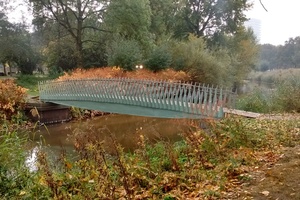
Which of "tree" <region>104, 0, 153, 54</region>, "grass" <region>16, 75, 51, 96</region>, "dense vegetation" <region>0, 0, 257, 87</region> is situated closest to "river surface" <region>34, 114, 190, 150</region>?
"dense vegetation" <region>0, 0, 257, 87</region>

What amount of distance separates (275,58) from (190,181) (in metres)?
69.6

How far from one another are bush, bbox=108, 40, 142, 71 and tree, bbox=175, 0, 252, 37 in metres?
12.0

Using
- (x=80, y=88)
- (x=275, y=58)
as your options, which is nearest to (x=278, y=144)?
(x=80, y=88)

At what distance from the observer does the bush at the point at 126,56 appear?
842 inches

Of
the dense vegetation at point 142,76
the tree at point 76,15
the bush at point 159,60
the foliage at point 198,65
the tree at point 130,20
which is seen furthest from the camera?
the tree at point 76,15

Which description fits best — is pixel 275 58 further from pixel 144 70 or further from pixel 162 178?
pixel 162 178

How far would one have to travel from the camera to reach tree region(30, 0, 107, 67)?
25.1m

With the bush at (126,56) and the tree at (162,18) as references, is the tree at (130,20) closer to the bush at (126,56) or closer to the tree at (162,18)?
the bush at (126,56)

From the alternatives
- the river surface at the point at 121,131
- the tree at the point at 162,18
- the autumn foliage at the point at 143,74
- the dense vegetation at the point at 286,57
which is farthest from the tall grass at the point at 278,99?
the dense vegetation at the point at 286,57

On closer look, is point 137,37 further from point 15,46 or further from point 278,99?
point 278,99

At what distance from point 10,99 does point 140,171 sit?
495 inches

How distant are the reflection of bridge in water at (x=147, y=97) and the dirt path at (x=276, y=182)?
13.7 feet

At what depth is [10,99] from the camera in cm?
1502

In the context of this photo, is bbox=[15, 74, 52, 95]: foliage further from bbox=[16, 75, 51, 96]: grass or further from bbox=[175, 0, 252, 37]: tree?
bbox=[175, 0, 252, 37]: tree
